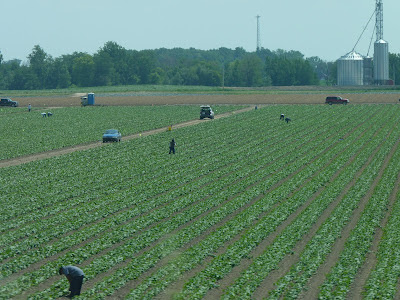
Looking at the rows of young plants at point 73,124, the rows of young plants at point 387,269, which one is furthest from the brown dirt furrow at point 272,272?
the rows of young plants at point 73,124

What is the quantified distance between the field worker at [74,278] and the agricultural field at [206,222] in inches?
14.3

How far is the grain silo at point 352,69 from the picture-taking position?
19338cm

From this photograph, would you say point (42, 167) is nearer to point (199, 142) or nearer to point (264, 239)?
point (199, 142)

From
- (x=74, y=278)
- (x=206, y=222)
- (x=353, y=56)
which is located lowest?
(x=206, y=222)

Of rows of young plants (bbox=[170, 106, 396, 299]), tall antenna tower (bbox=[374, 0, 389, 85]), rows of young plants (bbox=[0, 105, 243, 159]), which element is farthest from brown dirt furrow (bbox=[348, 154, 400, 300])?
tall antenna tower (bbox=[374, 0, 389, 85])

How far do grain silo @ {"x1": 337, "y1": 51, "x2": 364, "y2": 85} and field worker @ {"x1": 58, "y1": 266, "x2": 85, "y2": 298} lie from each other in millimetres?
179476

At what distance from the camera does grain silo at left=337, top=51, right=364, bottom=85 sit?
193 metres

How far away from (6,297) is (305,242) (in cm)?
1229

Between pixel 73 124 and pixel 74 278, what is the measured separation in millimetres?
65083

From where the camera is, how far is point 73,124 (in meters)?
85.2

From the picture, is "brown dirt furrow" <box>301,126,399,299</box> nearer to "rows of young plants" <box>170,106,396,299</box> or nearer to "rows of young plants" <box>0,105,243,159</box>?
"rows of young plants" <box>170,106,396,299</box>

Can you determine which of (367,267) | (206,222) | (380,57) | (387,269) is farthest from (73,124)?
(380,57)

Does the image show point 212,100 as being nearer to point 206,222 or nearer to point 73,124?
point 73,124

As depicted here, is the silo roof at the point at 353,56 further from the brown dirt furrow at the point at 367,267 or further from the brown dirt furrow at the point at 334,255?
the brown dirt furrow at the point at 367,267
